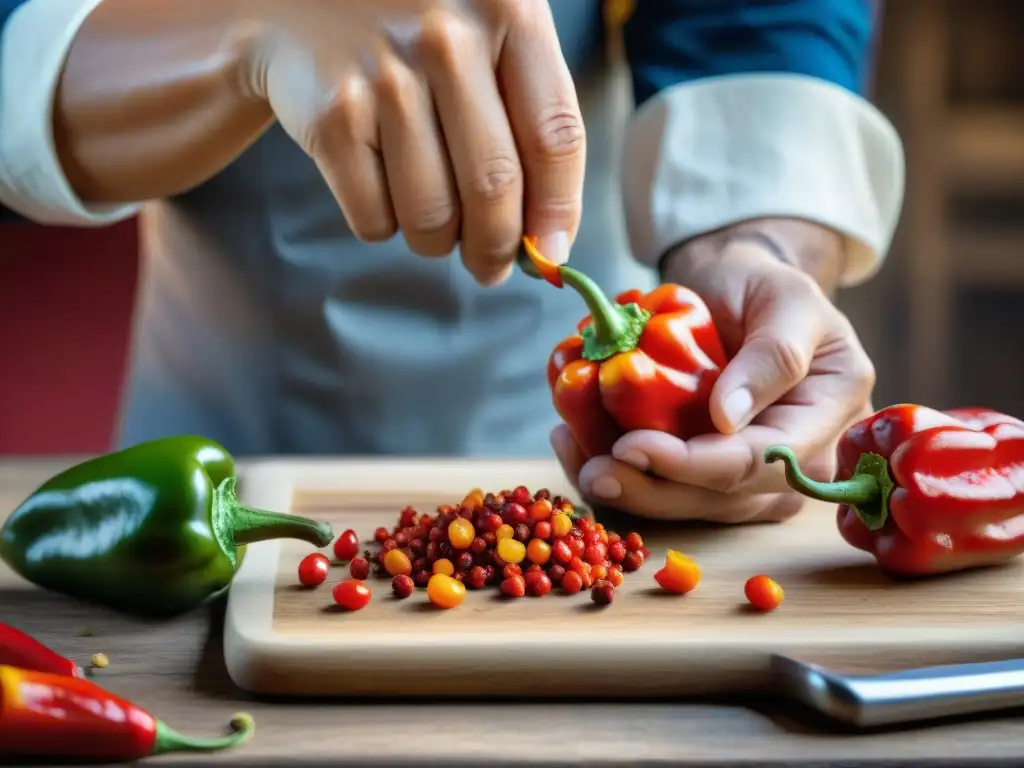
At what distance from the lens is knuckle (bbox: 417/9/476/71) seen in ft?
2.93

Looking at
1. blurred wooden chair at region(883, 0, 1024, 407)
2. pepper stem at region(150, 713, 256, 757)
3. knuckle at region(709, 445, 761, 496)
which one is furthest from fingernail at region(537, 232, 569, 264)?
blurred wooden chair at region(883, 0, 1024, 407)

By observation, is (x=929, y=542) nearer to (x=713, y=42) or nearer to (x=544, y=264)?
(x=544, y=264)

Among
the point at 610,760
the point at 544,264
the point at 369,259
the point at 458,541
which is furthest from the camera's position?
the point at 369,259

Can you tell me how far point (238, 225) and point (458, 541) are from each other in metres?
0.71

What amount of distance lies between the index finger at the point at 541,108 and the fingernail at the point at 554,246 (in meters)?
0.03

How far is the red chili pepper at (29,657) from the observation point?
2.56ft

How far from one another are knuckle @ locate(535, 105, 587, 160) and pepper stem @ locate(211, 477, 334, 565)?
1.17 ft

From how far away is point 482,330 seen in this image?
1.51 m

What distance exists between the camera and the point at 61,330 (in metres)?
2.10

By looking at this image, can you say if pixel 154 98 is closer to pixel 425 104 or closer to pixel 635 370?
pixel 425 104

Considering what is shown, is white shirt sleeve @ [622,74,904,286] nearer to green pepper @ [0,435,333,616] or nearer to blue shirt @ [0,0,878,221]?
blue shirt @ [0,0,878,221]

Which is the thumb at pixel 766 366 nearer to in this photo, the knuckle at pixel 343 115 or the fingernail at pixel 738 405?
the fingernail at pixel 738 405

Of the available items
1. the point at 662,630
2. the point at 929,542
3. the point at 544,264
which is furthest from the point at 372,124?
the point at 929,542

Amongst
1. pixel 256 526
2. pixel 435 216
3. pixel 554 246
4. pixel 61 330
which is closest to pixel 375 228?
pixel 435 216
